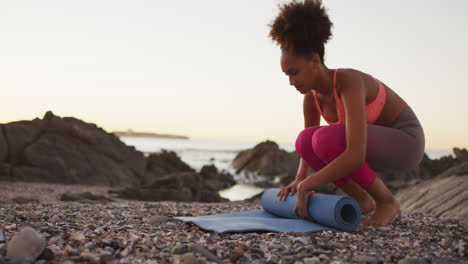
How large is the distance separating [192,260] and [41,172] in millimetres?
8505

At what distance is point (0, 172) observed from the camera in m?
8.86

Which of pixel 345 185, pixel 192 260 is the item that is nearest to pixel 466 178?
pixel 345 185

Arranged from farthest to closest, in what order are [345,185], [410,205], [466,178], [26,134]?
[26,134]
[410,205]
[466,178]
[345,185]

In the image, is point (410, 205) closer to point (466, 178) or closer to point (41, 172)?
point (466, 178)

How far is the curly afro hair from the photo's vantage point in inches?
136

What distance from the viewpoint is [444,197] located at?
17.7 ft

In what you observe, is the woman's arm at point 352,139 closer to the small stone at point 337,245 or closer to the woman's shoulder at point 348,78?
the woman's shoulder at point 348,78

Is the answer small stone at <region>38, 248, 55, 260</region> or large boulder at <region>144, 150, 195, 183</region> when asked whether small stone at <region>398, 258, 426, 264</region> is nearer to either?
small stone at <region>38, 248, 55, 260</region>

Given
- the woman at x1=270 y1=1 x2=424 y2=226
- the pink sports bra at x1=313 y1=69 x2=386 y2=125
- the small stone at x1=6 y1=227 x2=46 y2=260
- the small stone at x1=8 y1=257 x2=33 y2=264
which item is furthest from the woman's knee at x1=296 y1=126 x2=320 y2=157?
the small stone at x1=8 y1=257 x2=33 y2=264

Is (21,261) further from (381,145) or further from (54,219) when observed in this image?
(381,145)

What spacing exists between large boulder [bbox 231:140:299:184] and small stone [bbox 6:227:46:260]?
53.9 feet

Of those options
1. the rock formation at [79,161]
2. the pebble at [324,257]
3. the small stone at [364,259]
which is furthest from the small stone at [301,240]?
the rock formation at [79,161]

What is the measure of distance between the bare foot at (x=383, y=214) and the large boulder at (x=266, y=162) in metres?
14.7

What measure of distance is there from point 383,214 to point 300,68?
5.71 ft
